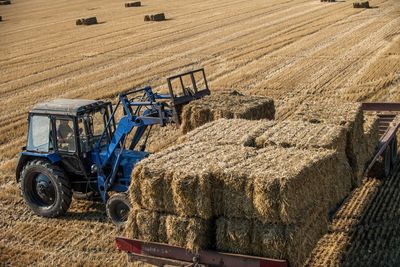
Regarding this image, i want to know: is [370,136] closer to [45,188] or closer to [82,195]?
[82,195]

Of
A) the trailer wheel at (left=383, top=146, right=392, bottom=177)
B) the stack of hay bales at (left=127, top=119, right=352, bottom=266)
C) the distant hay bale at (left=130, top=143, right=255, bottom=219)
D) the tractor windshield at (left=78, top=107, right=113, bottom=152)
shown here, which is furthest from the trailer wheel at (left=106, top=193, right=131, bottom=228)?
the trailer wheel at (left=383, top=146, right=392, bottom=177)

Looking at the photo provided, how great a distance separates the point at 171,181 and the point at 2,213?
19.3 feet

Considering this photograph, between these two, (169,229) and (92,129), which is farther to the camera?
(92,129)

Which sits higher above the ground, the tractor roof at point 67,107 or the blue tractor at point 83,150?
the tractor roof at point 67,107

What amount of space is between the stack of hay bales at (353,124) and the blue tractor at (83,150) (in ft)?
8.76

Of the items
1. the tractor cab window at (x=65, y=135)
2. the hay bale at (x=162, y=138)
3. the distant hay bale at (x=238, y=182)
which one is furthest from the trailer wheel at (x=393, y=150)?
the tractor cab window at (x=65, y=135)

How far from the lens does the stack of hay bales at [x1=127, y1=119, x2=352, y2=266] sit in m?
8.45

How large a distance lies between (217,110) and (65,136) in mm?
3129

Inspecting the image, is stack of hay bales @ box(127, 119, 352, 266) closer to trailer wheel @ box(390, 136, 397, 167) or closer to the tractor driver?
the tractor driver

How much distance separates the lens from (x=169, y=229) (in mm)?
9234

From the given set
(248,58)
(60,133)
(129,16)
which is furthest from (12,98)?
(129,16)

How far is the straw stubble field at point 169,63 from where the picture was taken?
41.1 ft

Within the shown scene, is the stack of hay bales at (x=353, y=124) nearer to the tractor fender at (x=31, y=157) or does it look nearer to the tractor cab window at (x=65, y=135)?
the tractor cab window at (x=65, y=135)

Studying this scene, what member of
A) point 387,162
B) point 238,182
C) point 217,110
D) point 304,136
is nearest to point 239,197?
point 238,182
